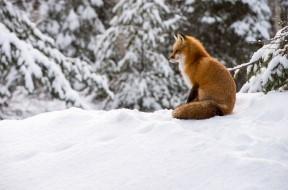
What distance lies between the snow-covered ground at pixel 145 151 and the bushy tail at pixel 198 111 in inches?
4.6

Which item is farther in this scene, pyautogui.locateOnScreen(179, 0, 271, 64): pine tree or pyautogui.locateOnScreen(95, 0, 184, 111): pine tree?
pyautogui.locateOnScreen(179, 0, 271, 64): pine tree

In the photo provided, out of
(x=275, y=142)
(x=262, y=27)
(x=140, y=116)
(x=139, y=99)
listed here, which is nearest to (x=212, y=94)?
(x=140, y=116)

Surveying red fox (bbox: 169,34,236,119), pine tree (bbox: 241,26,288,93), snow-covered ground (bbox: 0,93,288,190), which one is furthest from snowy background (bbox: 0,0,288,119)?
snow-covered ground (bbox: 0,93,288,190)

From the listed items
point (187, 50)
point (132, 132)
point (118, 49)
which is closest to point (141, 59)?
point (118, 49)

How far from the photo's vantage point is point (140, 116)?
4922 mm

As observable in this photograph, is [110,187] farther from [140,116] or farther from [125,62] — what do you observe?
[125,62]

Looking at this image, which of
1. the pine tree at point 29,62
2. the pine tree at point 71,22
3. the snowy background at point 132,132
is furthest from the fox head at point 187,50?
the pine tree at point 71,22

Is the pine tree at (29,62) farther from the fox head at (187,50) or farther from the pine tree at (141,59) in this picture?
the pine tree at (141,59)

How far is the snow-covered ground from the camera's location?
11.2 ft

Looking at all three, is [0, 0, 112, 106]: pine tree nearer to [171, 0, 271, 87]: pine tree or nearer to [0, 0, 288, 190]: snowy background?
[0, 0, 288, 190]: snowy background

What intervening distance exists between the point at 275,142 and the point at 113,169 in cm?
152

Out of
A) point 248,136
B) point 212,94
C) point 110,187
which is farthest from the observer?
point 212,94

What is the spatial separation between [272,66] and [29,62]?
13.6 feet

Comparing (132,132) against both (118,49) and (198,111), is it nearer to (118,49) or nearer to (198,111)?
(198,111)
